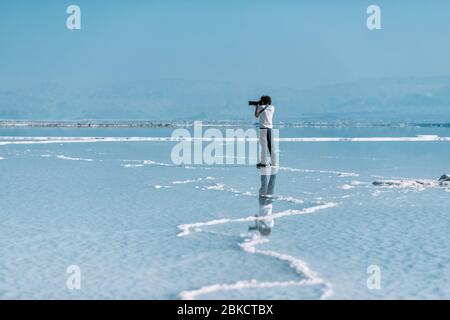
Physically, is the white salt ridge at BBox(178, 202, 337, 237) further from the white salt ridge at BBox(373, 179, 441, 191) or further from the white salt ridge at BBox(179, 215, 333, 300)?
the white salt ridge at BBox(373, 179, 441, 191)

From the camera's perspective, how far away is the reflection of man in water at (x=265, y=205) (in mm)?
8742

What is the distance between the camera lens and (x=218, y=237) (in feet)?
26.6

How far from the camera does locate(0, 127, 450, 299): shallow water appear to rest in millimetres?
5902

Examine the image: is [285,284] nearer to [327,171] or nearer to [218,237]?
[218,237]

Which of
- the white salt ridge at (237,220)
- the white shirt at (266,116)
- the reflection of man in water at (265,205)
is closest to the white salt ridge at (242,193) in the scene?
the reflection of man in water at (265,205)

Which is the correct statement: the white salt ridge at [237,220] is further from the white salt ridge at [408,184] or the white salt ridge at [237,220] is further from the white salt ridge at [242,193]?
the white salt ridge at [408,184]

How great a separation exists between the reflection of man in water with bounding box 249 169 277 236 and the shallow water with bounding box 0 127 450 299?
0.12m

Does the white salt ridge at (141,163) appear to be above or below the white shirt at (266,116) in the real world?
below

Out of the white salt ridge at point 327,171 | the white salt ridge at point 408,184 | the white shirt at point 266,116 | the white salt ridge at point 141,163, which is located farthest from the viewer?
the white salt ridge at point 141,163

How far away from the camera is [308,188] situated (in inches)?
Answer: 523

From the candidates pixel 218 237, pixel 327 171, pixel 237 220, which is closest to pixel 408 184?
pixel 327 171

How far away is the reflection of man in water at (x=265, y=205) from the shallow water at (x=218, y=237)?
12cm

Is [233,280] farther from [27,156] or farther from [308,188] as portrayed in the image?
[27,156]

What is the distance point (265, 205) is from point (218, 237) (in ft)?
9.04
